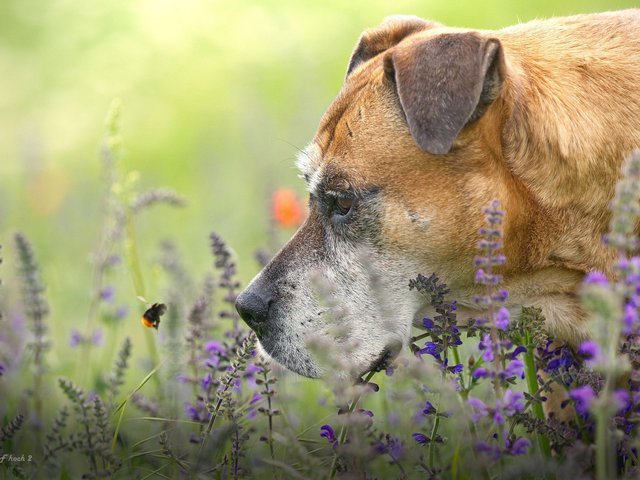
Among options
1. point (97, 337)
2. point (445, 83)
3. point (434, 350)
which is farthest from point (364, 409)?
point (97, 337)

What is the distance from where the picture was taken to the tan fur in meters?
3.88

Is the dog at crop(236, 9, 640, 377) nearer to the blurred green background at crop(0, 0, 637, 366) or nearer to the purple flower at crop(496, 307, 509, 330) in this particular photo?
the purple flower at crop(496, 307, 509, 330)

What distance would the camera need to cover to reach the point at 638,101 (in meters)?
4.00

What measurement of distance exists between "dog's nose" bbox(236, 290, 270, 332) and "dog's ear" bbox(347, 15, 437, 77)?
1.49m

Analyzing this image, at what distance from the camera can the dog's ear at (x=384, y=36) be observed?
4.90m

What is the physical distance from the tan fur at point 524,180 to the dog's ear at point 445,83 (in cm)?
13

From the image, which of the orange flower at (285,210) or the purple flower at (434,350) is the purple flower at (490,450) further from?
the orange flower at (285,210)

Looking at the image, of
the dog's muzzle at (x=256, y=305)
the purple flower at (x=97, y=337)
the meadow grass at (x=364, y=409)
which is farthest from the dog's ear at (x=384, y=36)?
the purple flower at (x=97, y=337)

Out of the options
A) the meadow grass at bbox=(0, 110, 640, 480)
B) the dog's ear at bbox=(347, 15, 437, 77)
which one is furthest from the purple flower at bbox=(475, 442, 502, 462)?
the dog's ear at bbox=(347, 15, 437, 77)

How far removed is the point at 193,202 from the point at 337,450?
7.95 meters

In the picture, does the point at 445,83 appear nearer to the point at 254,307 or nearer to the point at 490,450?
the point at 254,307

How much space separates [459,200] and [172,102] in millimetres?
11785

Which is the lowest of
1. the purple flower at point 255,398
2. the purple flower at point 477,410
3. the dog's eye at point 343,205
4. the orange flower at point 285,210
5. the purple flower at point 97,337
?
the purple flower at point 97,337

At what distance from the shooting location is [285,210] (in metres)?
6.02
